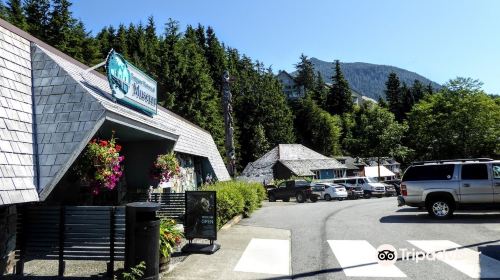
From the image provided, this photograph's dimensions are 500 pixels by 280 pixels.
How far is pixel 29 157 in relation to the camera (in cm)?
739

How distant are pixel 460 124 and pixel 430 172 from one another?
4472 centimetres

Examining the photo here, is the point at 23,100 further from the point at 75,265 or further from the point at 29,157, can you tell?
the point at 75,265

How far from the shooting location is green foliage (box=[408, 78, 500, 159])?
53.4m

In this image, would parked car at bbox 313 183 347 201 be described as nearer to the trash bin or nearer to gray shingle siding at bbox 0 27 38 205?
the trash bin

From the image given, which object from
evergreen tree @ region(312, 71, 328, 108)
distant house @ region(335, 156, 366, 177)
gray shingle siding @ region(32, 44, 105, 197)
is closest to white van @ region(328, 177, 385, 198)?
gray shingle siding @ region(32, 44, 105, 197)

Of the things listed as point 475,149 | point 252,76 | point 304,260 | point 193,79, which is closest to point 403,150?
point 475,149

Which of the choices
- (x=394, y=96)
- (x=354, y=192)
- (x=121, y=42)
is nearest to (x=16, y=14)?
(x=121, y=42)

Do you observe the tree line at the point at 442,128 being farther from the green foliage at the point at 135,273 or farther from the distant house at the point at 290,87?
the green foliage at the point at 135,273

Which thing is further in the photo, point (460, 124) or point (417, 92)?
point (417, 92)

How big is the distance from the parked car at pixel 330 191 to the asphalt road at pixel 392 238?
54.4 feet

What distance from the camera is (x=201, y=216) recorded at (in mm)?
10164

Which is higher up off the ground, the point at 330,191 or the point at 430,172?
the point at 430,172

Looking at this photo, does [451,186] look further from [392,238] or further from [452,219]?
[392,238]

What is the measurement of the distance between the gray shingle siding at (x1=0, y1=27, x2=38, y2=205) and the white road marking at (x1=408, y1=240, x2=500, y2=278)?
8.15m
